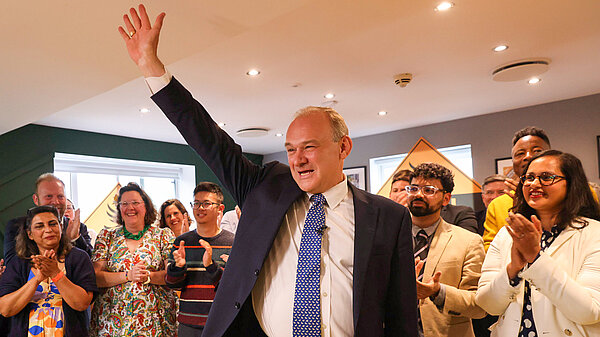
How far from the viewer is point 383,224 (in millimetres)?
1488

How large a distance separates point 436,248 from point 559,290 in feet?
2.09

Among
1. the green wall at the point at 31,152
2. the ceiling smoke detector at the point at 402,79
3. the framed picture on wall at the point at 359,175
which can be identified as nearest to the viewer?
the ceiling smoke detector at the point at 402,79

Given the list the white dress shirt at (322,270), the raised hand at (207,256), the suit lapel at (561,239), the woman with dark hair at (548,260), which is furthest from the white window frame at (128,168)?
the suit lapel at (561,239)

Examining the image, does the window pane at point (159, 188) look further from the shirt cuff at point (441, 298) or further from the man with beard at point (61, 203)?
the shirt cuff at point (441, 298)

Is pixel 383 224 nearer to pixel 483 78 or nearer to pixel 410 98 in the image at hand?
pixel 483 78

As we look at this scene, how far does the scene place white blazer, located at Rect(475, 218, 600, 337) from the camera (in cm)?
150

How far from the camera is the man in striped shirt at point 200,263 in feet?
8.63

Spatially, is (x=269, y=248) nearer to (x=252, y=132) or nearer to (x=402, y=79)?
(x=402, y=79)

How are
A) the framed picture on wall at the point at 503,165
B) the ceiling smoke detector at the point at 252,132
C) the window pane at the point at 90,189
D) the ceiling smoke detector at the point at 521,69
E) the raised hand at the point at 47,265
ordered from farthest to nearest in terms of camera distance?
the window pane at the point at 90,189, the ceiling smoke detector at the point at 252,132, the framed picture on wall at the point at 503,165, the ceiling smoke detector at the point at 521,69, the raised hand at the point at 47,265

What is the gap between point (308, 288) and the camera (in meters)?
1.43

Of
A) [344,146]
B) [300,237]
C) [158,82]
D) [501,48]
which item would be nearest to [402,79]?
[501,48]

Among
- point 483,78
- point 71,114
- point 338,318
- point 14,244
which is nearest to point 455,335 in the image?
point 338,318

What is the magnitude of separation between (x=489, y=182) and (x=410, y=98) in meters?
1.83

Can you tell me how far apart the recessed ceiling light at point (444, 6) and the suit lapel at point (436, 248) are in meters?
1.74
